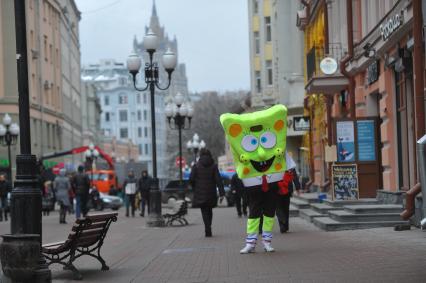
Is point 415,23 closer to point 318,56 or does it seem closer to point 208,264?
point 208,264

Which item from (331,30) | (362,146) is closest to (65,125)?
(331,30)

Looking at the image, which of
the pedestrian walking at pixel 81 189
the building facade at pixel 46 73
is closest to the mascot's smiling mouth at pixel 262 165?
the pedestrian walking at pixel 81 189

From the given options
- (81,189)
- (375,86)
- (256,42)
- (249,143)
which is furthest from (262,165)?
(256,42)

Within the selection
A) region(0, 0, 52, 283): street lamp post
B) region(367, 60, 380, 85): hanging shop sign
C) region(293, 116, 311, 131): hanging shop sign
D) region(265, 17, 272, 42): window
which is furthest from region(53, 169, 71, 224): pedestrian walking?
region(265, 17, 272, 42): window

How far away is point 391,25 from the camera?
18891 millimetres

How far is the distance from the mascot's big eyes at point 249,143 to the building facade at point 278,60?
29113 millimetres

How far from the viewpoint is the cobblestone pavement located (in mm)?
10547

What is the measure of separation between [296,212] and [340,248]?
11984 mm

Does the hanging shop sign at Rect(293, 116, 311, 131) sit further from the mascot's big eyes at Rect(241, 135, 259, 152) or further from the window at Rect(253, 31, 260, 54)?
the window at Rect(253, 31, 260, 54)

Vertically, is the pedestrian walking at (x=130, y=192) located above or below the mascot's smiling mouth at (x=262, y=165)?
below

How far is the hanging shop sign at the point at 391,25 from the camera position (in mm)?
18078

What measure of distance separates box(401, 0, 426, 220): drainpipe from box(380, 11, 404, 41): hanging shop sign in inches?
47.5

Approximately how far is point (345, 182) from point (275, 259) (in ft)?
34.2

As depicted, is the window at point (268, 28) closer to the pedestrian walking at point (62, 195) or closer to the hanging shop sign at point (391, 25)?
the pedestrian walking at point (62, 195)
